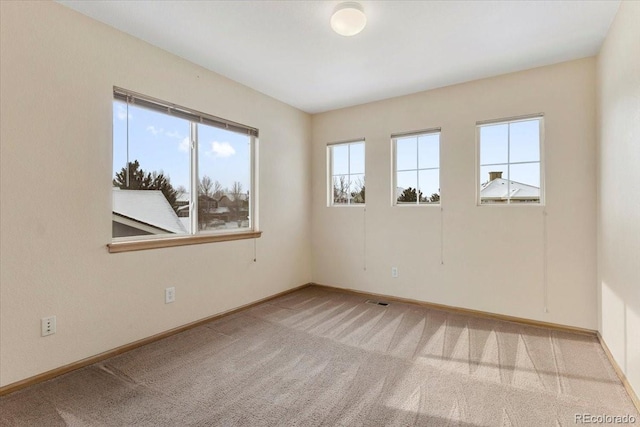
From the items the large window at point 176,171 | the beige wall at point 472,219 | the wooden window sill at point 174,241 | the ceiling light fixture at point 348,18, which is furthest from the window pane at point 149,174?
the beige wall at point 472,219

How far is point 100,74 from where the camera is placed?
2.33 metres

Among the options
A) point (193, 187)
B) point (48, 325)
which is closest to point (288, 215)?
point (193, 187)

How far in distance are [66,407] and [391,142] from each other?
384cm

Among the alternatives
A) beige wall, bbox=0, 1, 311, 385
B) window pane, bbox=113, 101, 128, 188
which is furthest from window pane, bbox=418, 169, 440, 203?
window pane, bbox=113, 101, 128, 188

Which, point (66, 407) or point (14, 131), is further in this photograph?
point (14, 131)

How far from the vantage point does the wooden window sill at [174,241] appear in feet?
7.97

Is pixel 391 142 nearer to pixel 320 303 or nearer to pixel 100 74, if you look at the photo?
pixel 320 303

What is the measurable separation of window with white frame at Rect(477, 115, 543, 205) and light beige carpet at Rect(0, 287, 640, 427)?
134 centimetres

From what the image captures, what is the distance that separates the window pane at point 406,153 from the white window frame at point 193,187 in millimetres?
1822

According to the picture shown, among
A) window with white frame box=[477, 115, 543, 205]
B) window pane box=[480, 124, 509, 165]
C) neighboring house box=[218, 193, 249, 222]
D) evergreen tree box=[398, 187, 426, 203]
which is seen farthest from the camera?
evergreen tree box=[398, 187, 426, 203]

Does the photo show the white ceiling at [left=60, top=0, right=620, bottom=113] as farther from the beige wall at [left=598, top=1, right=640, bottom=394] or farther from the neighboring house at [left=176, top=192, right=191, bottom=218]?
the neighboring house at [left=176, top=192, right=191, bottom=218]

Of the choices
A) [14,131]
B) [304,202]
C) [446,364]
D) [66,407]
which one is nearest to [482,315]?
[446,364]

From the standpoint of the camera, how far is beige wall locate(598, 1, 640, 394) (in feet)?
6.06

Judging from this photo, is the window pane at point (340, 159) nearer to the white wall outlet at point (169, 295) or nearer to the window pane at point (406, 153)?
the window pane at point (406, 153)
